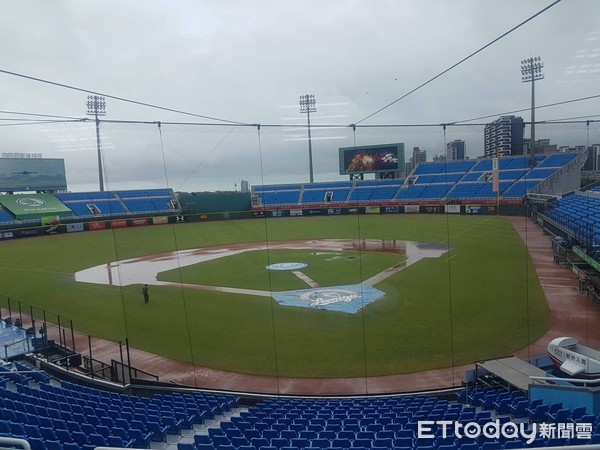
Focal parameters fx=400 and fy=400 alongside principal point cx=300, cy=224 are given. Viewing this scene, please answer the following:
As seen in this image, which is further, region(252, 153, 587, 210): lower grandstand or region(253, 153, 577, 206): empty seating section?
region(253, 153, 577, 206): empty seating section

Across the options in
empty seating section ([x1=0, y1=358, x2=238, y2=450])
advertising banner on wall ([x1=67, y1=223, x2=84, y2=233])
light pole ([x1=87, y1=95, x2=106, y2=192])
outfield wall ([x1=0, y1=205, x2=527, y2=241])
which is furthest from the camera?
advertising banner on wall ([x1=67, y1=223, x2=84, y2=233])

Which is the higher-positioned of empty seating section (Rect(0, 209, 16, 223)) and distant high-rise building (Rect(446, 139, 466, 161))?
distant high-rise building (Rect(446, 139, 466, 161))

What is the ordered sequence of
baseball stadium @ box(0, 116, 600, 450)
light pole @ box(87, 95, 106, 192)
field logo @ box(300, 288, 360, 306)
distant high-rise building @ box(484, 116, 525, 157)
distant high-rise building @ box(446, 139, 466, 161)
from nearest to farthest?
baseball stadium @ box(0, 116, 600, 450)
light pole @ box(87, 95, 106, 192)
distant high-rise building @ box(484, 116, 525, 157)
distant high-rise building @ box(446, 139, 466, 161)
field logo @ box(300, 288, 360, 306)

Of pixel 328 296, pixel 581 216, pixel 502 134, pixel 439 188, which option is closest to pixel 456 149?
pixel 502 134

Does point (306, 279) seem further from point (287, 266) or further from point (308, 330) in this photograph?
point (308, 330)

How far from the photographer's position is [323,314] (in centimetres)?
1498

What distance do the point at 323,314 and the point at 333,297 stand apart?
206cm

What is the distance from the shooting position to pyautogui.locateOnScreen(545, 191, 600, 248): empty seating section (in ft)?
→ 55.1

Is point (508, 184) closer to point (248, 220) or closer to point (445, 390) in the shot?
point (445, 390)

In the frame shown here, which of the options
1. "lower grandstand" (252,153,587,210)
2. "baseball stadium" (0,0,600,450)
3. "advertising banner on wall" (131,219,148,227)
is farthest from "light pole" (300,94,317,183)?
"advertising banner on wall" (131,219,148,227)

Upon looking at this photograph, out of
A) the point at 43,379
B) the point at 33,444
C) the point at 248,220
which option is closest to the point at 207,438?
the point at 33,444

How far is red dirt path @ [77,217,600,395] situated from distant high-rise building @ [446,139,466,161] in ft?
21.4

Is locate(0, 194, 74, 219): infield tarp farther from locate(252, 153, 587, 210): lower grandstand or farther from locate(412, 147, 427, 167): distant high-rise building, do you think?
locate(412, 147, 427, 167): distant high-rise building

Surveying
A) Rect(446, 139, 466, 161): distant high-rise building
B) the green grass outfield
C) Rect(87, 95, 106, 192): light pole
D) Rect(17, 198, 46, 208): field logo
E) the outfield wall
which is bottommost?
the green grass outfield
